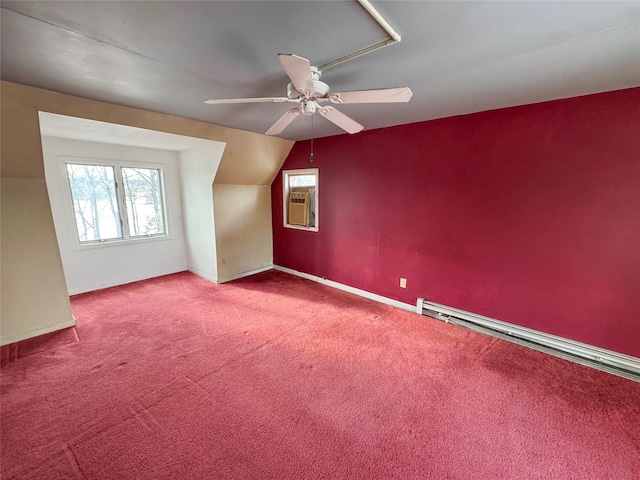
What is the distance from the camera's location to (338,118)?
1957mm

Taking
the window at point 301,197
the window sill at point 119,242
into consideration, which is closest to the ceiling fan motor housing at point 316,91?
the window at point 301,197

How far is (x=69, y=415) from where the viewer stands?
5.75 ft

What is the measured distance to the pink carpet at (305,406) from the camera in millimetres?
1469

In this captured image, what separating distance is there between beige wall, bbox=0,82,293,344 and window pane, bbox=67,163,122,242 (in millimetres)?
1248

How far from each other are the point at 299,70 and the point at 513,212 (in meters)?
2.41

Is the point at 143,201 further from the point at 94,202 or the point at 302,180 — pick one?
the point at 302,180

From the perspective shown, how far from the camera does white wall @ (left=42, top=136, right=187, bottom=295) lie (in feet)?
11.2

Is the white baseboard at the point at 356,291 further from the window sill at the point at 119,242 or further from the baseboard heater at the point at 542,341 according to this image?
the window sill at the point at 119,242

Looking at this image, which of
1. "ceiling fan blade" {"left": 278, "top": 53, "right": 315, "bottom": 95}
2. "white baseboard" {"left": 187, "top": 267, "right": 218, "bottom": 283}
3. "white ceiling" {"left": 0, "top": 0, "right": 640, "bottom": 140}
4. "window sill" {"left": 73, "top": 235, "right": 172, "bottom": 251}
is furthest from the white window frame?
"ceiling fan blade" {"left": 278, "top": 53, "right": 315, "bottom": 95}

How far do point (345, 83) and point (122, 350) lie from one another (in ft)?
10.1

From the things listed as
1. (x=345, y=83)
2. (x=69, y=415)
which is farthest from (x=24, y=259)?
(x=345, y=83)

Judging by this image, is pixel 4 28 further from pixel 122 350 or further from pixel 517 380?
pixel 517 380

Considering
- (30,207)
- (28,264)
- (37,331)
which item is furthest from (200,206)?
(37,331)

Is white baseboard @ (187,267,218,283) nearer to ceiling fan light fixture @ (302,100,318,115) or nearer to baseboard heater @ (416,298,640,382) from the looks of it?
baseboard heater @ (416,298,640,382)
